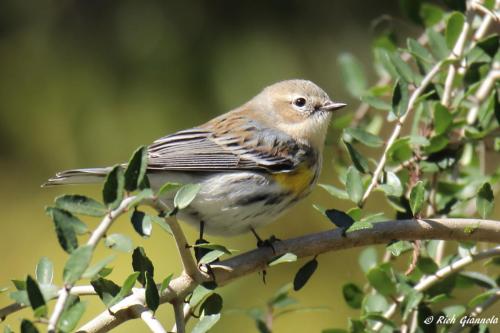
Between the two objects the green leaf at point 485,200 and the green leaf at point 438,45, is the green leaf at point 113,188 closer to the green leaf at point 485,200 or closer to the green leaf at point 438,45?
the green leaf at point 485,200

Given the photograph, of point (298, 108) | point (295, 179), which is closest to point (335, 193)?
point (295, 179)

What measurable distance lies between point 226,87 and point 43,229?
3.94ft

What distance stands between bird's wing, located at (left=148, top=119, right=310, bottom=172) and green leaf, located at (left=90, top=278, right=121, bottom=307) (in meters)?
1.09

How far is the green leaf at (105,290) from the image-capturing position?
1990 mm

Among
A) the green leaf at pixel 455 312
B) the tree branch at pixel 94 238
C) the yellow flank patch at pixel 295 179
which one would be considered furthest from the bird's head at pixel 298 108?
the tree branch at pixel 94 238

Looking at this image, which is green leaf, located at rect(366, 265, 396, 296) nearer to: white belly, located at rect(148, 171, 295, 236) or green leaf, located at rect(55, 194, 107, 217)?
white belly, located at rect(148, 171, 295, 236)

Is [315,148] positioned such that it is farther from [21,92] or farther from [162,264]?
[21,92]

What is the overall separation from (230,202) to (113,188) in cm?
133

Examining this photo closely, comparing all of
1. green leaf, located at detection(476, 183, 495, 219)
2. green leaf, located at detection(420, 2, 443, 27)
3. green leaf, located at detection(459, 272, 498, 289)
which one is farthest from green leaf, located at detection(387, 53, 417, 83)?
green leaf, located at detection(459, 272, 498, 289)

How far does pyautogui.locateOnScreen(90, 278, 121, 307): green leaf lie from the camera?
199cm

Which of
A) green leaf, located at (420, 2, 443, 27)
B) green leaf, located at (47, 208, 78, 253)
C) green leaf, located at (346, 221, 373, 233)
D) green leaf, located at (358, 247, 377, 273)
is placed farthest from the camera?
green leaf, located at (420, 2, 443, 27)

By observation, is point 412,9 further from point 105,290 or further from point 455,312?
point 105,290

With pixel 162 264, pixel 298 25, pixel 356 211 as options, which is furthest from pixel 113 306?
pixel 298 25

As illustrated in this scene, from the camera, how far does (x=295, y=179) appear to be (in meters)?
3.29
